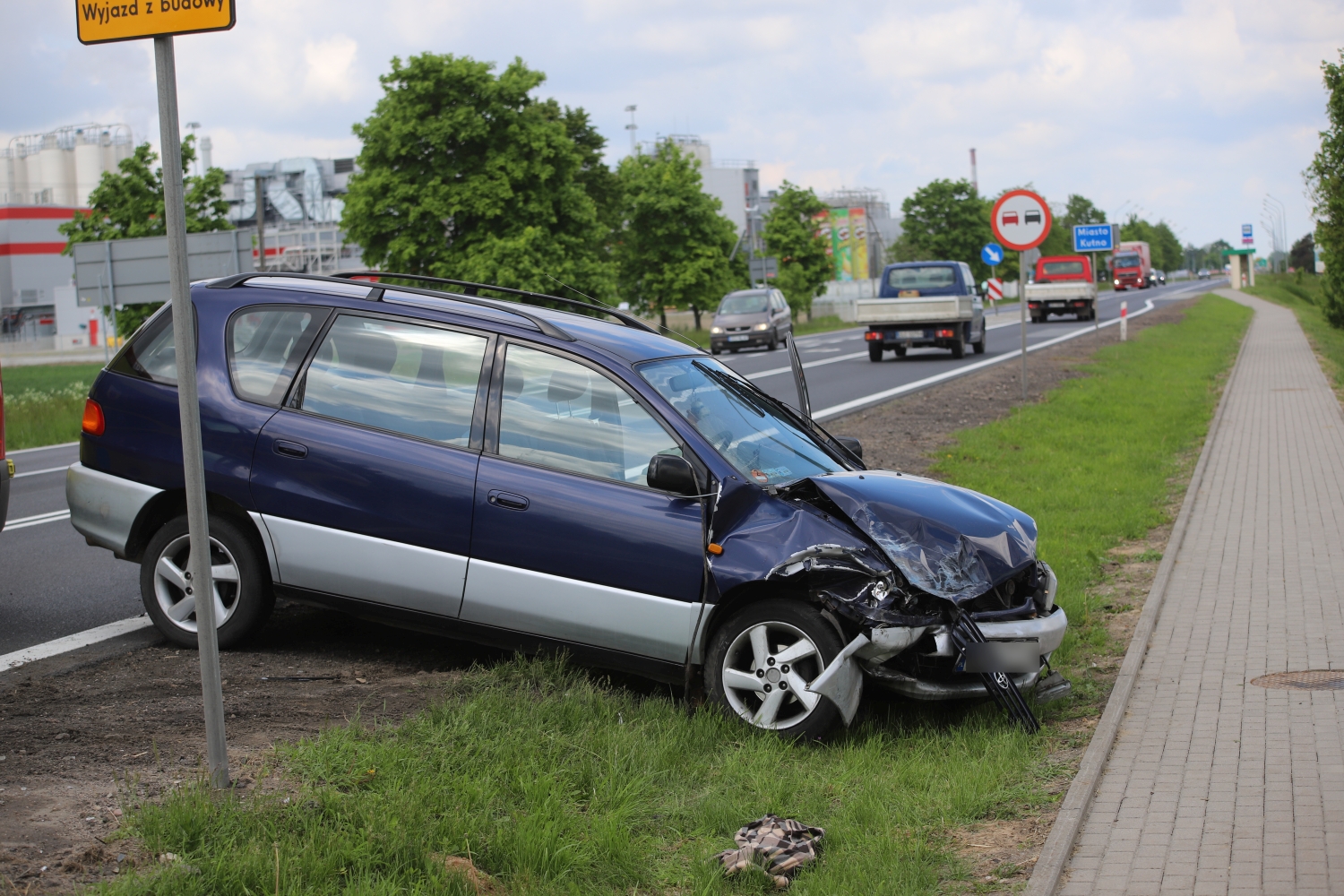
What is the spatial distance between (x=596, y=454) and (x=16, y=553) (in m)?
5.63

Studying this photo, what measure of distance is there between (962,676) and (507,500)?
Answer: 1.94 m

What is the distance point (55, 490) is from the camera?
41.6 feet

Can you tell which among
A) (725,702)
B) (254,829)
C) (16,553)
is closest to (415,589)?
(725,702)

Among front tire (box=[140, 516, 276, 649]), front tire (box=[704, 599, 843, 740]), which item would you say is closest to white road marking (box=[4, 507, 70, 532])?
front tire (box=[140, 516, 276, 649])

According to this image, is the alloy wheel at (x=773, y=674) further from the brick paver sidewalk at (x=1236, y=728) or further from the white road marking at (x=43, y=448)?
the white road marking at (x=43, y=448)

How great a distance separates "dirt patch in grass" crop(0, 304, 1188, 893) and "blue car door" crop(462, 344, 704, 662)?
1.88 ft

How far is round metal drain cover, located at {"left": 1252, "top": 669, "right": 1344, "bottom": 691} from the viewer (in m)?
5.74

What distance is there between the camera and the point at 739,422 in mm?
5762

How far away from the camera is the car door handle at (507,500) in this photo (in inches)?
209

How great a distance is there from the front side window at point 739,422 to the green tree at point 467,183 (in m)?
35.0

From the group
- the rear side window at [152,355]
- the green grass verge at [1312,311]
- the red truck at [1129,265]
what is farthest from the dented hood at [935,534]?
the red truck at [1129,265]

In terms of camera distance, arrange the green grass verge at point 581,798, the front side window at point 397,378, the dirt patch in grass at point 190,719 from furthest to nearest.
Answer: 1. the front side window at point 397,378
2. the dirt patch in grass at point 190,719
3. the green grass verge at point 581,798

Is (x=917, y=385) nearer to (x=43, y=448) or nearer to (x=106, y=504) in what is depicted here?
(x=43, y=448)

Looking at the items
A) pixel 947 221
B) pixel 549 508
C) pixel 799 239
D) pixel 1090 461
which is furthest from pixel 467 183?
pixel 947 221
